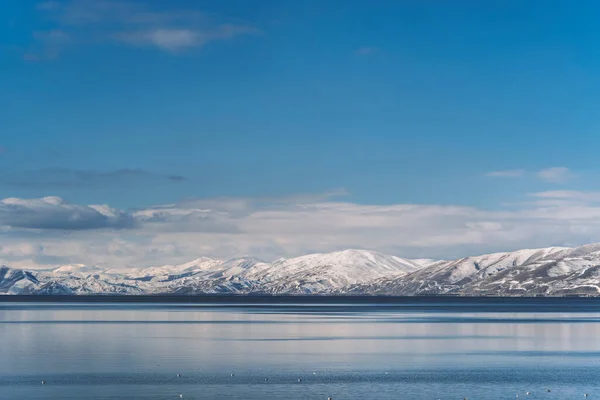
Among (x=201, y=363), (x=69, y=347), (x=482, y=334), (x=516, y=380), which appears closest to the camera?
(x=516, y=380)

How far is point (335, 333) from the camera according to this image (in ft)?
404

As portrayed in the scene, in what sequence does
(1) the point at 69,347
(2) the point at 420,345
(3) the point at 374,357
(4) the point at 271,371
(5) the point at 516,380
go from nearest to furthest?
1. (5) the point at 516,380
2. (4) the point at 271,371
3. (3) the point at 374,357
4. (1) the point at 69,347
5. (2) the point at 420,345

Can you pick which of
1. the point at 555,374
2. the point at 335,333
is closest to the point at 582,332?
the point at 335,333

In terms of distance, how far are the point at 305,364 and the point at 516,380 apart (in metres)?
18.6

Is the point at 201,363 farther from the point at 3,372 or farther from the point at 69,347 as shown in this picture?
the point at 69,347

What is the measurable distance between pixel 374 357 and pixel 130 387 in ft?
97.1

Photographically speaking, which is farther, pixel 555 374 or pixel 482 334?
pixel 482 334

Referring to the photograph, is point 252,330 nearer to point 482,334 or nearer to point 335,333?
point 335,333

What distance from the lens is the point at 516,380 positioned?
65562mm

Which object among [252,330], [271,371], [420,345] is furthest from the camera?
[252,330]

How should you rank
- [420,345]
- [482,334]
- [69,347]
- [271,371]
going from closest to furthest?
1. [271,371]
2. [69,347]
3. [420,345]
4. [482,334]

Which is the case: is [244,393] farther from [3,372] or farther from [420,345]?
[420,345]

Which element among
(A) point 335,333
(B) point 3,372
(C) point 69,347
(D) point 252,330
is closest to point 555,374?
(B) point 3,372

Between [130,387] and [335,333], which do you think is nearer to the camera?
[130,387]
